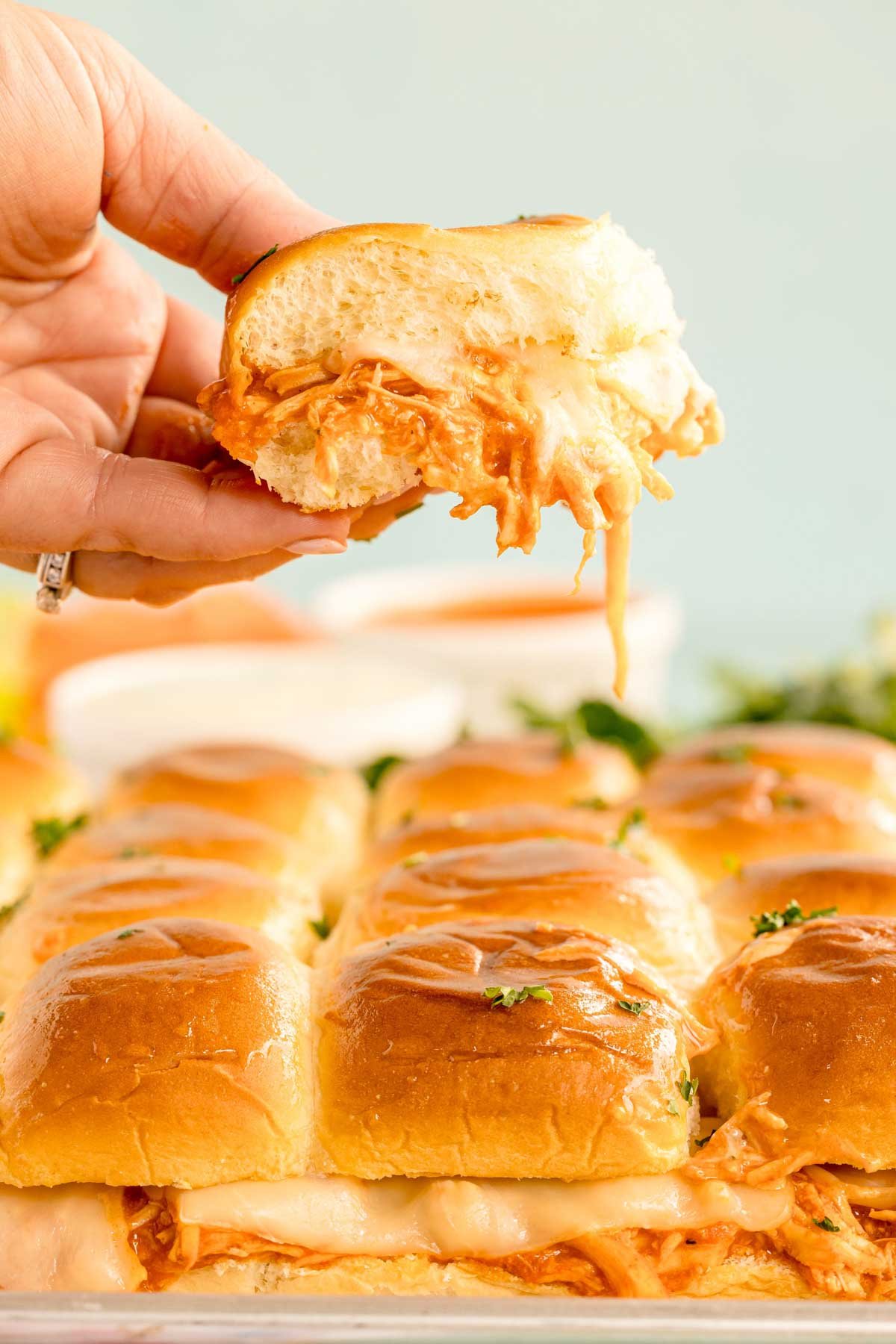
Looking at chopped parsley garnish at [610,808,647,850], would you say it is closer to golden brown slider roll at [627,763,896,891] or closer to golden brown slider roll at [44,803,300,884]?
golden brown slider roll at [627,763,896,891]

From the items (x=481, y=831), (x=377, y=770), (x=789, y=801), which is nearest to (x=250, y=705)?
(x=377, y=770)

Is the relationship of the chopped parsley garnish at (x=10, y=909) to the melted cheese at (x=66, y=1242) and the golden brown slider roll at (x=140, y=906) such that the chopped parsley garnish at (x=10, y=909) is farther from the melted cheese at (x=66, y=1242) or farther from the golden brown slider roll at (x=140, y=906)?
the melted cheese at (x=66, y=1242)

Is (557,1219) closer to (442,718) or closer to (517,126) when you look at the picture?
(442,718)

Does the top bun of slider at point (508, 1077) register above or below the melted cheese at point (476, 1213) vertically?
above

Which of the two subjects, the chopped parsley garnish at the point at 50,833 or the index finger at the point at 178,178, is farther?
the chopped parsley garnish at the point at 50,833

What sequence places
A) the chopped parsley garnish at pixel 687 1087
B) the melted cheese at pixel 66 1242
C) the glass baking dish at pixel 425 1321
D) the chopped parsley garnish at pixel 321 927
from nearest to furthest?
1. the glass baking dish at pixel 425 1321
2. the melted cheese at pixel 66 1242
3. the chopped parsley garnish at pixel 687 1087
4. the chopped parsley garnish at pixel 321 927

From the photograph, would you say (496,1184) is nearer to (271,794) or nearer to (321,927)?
(321,927)

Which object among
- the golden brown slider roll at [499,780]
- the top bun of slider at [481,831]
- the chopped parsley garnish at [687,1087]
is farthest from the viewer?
the golden brown slider roll at [499,780]

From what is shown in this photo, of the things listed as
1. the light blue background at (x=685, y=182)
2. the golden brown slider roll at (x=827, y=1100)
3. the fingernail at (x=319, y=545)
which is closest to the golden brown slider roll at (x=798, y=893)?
the golden brown slider roll at (x=827, y=1100)
